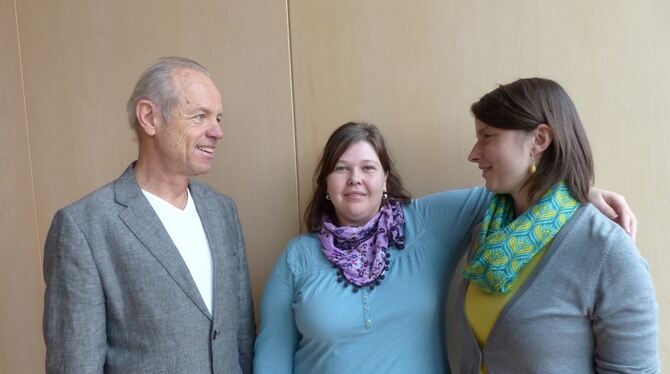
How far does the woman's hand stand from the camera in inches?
47.1

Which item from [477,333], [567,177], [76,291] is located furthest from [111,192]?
[567,177]

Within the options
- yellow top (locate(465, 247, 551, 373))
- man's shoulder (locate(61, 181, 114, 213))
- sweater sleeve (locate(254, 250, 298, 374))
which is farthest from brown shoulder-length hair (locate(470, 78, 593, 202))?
man's shoulder (locate(61, 181, 114, 213))

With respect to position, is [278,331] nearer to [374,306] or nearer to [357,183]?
[374,306]

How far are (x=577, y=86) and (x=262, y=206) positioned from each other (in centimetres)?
126

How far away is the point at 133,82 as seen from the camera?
196cm

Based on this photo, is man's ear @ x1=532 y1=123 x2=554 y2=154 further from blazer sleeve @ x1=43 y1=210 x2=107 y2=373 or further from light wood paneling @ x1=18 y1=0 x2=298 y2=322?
blazer sleeve @ x1=43 y1=210 x2=107 y2=373

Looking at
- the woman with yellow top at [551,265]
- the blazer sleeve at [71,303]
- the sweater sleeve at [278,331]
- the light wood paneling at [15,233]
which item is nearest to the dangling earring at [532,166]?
the woman with yellow top at [551,265]

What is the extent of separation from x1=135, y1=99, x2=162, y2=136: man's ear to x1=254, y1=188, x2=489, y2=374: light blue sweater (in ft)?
1.92

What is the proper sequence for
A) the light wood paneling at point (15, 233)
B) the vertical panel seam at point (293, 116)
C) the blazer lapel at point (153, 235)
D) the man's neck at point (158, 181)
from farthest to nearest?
the light wood paneling at point (15, 233) → the vertical panel seam at point (293, 116) → the man's neck at point (158, 181) → the blazer lapel at point (153, 235)

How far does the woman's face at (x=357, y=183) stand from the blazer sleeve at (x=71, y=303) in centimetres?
75

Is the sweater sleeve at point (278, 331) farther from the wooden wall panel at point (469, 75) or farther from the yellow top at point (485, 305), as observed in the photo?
the yellow top at point (485, 305)

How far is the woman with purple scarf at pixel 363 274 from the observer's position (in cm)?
139

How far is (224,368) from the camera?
4.48ft

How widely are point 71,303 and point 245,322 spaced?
0.56 meters
